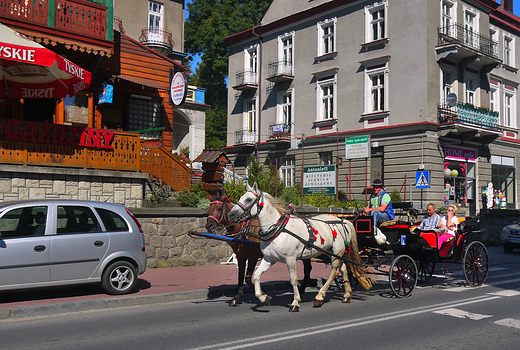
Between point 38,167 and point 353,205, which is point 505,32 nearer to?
point 353,205

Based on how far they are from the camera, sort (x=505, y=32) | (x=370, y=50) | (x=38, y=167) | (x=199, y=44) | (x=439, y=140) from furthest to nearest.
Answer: (x=199, y=44)
(x=505, y=32)
(x=370, y=50)
(x=439, y=140)
(x=38, y=167)

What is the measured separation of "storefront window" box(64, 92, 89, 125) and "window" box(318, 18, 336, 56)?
18642mm

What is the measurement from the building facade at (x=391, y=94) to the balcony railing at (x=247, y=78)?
0.35 feet

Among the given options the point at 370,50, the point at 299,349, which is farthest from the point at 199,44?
the point at 299,349

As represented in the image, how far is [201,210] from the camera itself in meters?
14.0

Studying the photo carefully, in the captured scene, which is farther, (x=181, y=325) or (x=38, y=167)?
(x=38, y=167)

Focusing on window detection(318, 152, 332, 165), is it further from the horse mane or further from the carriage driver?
the horse mane

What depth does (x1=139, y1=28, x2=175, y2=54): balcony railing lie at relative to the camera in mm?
34656

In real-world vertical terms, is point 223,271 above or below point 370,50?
below

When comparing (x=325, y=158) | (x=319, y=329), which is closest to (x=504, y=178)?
(x=325, y=158)

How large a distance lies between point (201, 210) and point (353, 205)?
32.8 ft

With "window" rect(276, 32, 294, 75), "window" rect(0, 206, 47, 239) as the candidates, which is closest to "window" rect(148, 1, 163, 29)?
"window" rect(276, 32, 294, 75)

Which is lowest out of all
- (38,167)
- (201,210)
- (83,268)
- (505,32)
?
(83,268)

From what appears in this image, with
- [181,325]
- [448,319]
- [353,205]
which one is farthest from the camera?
[353,205]
